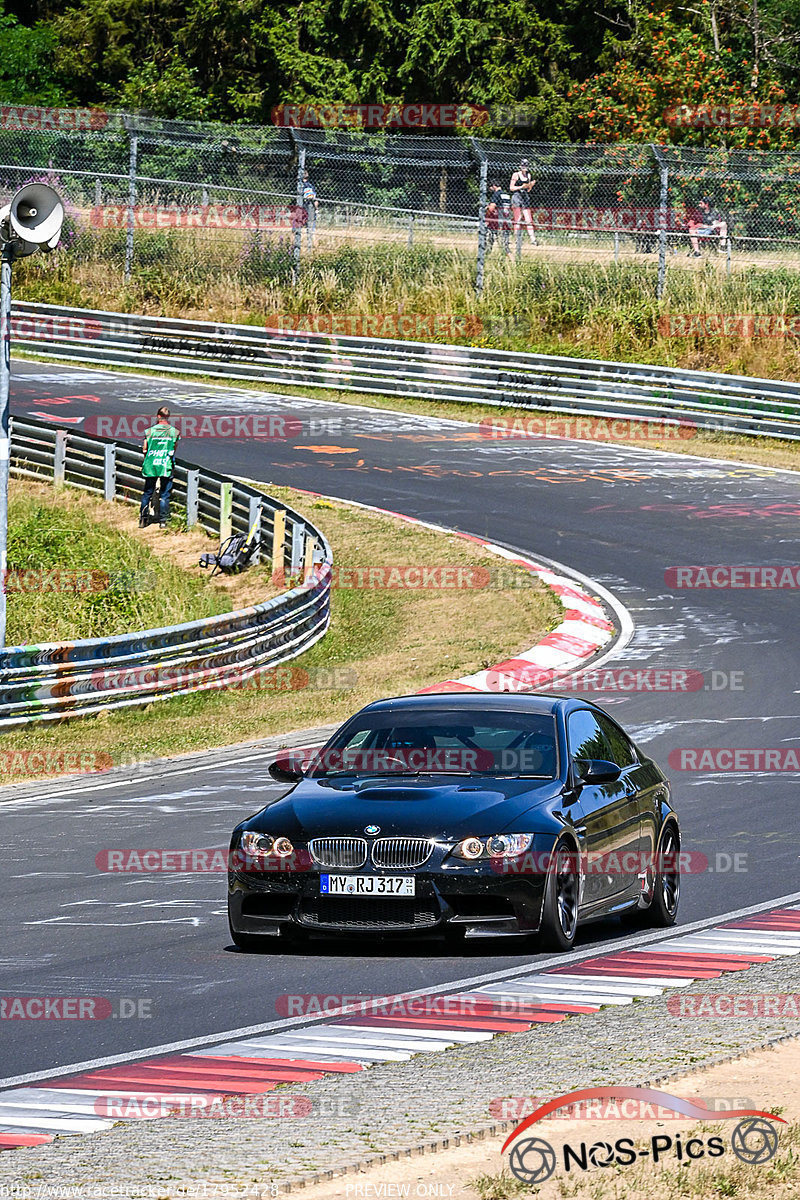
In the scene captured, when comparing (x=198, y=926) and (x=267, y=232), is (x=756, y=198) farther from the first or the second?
(x=198, y=926)

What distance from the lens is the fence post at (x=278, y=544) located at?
24.3 meters

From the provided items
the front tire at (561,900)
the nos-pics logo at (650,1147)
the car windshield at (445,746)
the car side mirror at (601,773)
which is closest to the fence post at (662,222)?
the car windshield at (445,746)

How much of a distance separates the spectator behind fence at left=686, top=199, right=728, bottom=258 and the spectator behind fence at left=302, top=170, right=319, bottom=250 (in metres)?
7.71

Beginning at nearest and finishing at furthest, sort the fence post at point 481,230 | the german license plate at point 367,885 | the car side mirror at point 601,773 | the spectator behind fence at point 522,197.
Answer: the german license plate at point 367,885 < the car side mirror at point 601,773 < the fence post at point 481,230 < the spectator behind fence at point 522,197

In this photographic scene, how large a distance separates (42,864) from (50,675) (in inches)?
240

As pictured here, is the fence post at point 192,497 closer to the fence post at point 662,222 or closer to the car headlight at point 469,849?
the fence post at point 662,222

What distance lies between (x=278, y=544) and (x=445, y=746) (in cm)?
1482

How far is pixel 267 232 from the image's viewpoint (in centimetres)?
3856

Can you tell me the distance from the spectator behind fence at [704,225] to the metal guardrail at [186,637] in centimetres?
1218

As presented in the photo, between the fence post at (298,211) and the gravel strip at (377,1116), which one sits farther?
the fence post at (298,211)

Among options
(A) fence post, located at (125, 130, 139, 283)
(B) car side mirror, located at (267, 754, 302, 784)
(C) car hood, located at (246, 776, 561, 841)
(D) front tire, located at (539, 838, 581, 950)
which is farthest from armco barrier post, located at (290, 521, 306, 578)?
(A) fence post, located at (125, 130, 139, 283)

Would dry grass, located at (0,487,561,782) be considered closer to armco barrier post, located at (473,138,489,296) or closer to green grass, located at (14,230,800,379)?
armco barrier post, located at (473,138,489,296)

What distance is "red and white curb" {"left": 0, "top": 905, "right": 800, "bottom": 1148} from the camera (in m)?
6.16

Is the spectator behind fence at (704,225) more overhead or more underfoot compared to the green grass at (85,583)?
more overhead
